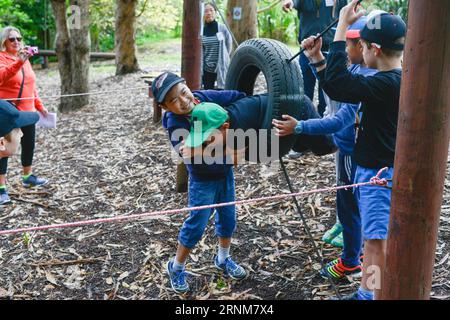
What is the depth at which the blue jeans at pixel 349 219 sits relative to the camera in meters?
2.97

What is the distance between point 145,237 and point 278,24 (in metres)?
15.8

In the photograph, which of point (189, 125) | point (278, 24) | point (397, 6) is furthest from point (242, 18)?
point (278, 24)

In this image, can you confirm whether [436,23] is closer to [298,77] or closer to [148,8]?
[298,77]

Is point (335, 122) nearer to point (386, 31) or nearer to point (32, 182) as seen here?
point (386, 31)

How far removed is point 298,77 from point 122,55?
32.0ft

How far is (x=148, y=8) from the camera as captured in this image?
16.7 metres

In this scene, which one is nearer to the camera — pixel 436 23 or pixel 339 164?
pixel 436 23

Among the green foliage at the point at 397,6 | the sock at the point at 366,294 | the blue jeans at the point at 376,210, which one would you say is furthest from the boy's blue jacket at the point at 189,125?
the green foliage at the point at 397,6

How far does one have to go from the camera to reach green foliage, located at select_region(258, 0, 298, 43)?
1784 cm

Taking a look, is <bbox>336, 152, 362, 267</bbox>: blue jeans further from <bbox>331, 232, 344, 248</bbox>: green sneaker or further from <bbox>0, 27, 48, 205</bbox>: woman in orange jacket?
<bbox>0, 27, 48, 205</bbox>: woman in orange jacket

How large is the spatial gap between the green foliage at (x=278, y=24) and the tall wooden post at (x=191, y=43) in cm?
1397

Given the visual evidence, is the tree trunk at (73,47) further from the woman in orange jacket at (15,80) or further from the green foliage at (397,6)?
the green foliage at (397,6)

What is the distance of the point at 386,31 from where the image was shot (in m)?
2.29

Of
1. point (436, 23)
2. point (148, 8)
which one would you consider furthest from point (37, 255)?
point (148, 8)
